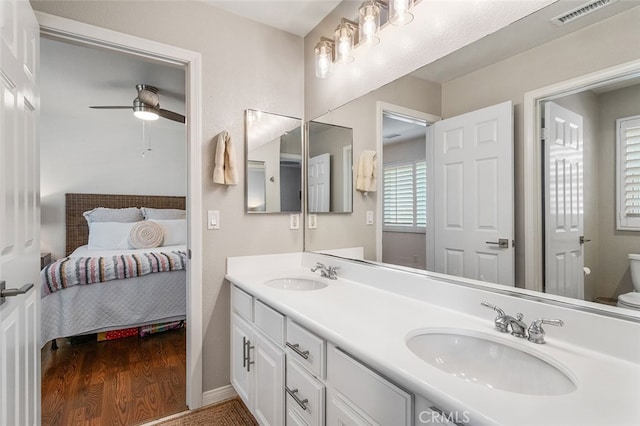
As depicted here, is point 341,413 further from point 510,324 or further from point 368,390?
point 510,324

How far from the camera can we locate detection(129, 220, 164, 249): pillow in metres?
3.82

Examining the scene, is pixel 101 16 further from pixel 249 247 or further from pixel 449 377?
pixel 449 377

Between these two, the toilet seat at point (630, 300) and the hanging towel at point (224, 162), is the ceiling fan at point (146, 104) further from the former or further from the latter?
the toilet seat at point (630, 300)

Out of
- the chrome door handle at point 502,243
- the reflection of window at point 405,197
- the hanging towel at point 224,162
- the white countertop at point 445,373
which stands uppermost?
the hanging towel at point 224,162

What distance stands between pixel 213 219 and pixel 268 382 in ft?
3.25

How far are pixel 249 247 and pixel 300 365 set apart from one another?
103cm

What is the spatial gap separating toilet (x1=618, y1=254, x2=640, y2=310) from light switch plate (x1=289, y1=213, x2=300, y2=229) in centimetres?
176

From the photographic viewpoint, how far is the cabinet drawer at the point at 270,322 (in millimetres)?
1386

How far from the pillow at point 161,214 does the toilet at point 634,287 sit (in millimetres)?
4540

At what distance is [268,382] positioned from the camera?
4.88ft

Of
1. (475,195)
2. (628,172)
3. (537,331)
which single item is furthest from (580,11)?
(537,331)

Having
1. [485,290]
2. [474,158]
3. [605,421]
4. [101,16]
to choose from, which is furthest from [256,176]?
[605,421]

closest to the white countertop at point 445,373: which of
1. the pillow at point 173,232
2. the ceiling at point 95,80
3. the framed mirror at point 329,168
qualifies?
the framed mirror at point 329,168

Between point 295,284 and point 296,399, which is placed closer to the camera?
point 296,399
